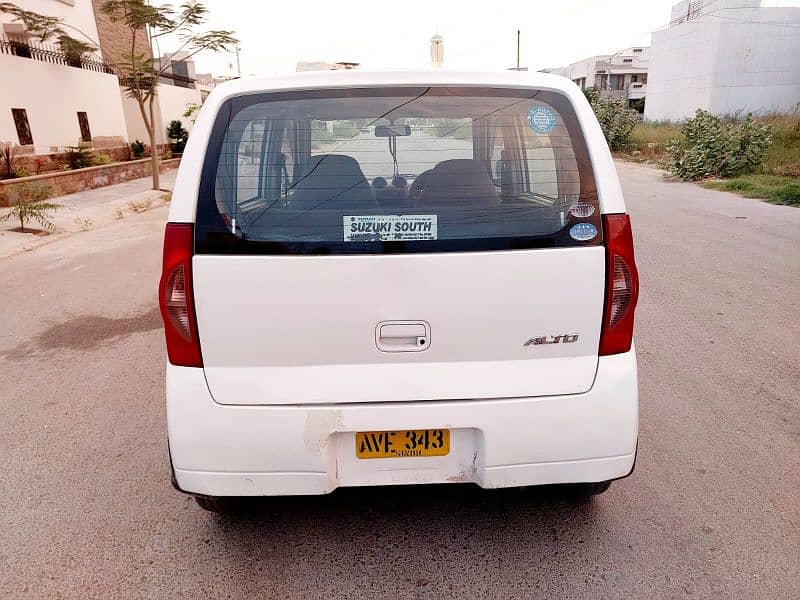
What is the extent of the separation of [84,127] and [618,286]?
751 inches

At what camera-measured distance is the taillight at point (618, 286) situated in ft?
6.51

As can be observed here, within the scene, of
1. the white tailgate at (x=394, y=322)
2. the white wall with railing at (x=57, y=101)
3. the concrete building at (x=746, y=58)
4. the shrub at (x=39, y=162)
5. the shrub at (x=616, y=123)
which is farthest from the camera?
the concrete building at (x=746, y=58)

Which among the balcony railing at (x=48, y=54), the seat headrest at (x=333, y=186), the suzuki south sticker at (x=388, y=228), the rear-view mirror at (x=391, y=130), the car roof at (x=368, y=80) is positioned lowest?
the suzuki south sticker at (x=388, y=228)

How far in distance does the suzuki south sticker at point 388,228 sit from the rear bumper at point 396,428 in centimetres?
57

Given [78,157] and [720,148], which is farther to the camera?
[78,157]

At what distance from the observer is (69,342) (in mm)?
4746

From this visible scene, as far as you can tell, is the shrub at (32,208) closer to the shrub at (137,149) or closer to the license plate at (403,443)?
the shrub at (137,149)

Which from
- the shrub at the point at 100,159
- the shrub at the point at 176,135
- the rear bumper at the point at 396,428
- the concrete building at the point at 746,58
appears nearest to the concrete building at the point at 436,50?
the rear bumper at the point at 396,428

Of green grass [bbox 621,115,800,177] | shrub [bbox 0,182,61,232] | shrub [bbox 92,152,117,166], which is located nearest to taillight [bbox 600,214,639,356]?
shrub [bbox 0,182,61,232]

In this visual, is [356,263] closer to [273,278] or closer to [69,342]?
[273,278]

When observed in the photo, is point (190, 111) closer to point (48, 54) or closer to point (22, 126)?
point (48, 54)

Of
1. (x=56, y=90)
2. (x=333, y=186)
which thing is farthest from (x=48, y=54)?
(x=333, y=186)

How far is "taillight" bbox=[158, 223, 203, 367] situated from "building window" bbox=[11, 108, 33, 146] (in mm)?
15263

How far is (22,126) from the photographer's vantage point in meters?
14.2
